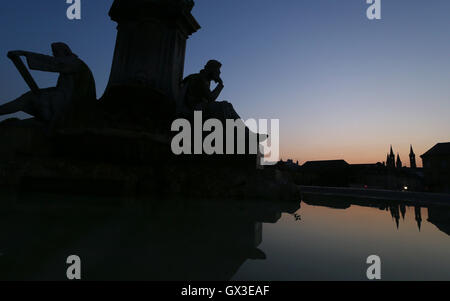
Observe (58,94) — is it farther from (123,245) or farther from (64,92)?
(123,245)

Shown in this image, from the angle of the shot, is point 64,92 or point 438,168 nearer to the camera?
point 64,92

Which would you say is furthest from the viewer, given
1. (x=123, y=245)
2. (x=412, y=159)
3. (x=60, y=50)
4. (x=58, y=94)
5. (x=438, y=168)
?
(x=412, y=159)

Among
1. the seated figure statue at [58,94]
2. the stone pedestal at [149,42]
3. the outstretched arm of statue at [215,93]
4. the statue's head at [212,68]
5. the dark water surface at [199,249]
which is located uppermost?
the stone pedestal at [149,42]

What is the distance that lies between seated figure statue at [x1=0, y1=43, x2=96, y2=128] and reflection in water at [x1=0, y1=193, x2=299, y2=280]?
8.92 feet

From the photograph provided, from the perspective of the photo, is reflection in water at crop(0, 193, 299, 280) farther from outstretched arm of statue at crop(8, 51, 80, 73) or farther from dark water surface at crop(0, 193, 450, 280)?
outstretched arm of statue at crop(8, 51, 80, 73)

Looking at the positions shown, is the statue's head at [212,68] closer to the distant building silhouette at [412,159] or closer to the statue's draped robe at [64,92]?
the statue's draped robe at [64,92]

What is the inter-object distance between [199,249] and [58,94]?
4587 mm

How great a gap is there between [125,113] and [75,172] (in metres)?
1.69

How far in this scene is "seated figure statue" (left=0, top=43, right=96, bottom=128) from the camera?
4020mm

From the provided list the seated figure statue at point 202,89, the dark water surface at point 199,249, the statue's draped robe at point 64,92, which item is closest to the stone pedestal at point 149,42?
the seated figure statue at point 202,89

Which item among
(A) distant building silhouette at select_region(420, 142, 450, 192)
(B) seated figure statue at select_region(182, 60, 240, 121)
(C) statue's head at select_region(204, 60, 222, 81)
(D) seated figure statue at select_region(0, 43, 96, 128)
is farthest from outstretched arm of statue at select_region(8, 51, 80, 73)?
(A) distant building silhouette at select_region(420, 142, 450, 192)

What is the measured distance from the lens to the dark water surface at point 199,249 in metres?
0.95

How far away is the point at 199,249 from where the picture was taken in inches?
49.7

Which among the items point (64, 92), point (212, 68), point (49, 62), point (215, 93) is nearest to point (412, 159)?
point (215, 93)
